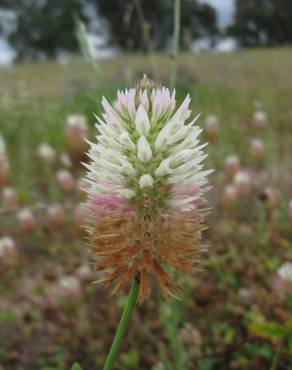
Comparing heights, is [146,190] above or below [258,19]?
below

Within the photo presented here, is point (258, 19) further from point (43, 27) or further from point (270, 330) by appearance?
point (270, 330)

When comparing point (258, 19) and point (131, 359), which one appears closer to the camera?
point (131, 359)

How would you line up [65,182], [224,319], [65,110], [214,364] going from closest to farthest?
[214,364] → [224,319] → [65,182] → [65,110]

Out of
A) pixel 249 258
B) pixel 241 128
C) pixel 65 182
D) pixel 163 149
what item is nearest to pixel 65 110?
pixel 241 128

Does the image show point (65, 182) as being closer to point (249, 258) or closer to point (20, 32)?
point (249, 258)

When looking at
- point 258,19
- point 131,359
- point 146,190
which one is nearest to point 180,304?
point 131,359

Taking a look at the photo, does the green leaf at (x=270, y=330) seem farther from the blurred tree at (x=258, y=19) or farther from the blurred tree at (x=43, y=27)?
the blurred tree at (x=258, y=19)

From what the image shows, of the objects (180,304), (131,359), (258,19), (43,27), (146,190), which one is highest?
(258,19)
